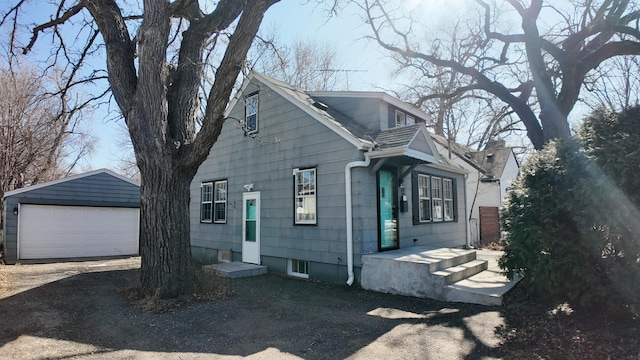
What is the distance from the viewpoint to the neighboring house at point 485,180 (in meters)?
18.1

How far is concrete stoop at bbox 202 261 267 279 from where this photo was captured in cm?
952

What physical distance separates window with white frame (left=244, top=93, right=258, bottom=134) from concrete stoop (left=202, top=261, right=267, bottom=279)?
161 inches

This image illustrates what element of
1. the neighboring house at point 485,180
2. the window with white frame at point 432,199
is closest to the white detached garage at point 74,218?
the window with white frame at point 432,199

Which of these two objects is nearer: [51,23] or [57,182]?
[51,23]

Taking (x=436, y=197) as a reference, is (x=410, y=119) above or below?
above

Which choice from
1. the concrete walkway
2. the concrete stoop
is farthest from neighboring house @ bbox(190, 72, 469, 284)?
the concrete walkway

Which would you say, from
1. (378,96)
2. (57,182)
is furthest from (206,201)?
(378,96)

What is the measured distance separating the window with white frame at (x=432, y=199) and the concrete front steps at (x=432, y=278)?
210cm

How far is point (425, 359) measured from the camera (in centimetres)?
443

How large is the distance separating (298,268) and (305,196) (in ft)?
6.56

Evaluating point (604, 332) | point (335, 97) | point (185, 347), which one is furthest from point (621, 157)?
point (335, 97)

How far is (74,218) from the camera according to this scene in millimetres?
14547

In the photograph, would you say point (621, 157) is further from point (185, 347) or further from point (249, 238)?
point (249, 238)

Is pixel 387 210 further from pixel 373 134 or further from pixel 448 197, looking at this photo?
pixel 448 197
